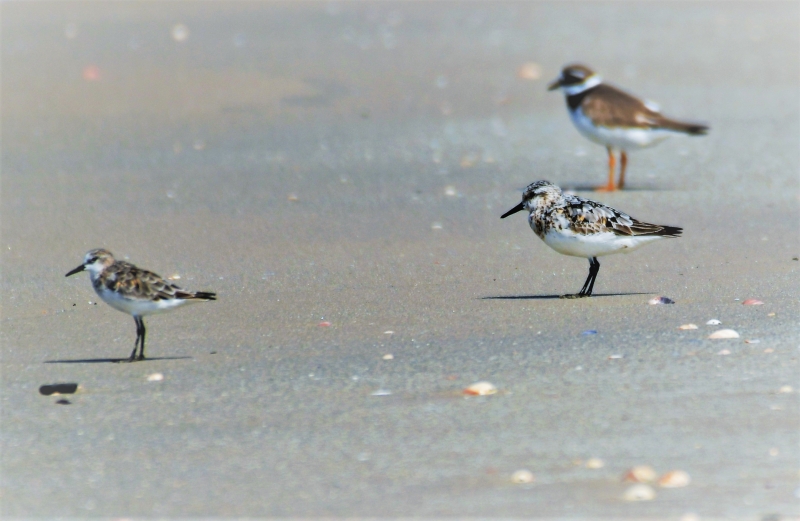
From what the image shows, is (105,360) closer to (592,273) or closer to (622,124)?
(592,273)

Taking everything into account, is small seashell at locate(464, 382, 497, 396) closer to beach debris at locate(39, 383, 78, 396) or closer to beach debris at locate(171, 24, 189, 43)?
beach debris at locate(39, 383, 78, 396)

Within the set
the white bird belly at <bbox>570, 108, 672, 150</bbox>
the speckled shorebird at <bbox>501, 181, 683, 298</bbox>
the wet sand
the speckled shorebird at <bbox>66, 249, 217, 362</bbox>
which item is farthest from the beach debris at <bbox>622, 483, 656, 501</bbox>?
the white bird belly at <bbox>570, 108, 672, 150</bbox>

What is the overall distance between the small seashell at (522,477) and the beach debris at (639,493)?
14.7 inches

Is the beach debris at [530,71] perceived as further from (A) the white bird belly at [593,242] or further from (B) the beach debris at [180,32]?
(A) the white bird belly at [593,242]

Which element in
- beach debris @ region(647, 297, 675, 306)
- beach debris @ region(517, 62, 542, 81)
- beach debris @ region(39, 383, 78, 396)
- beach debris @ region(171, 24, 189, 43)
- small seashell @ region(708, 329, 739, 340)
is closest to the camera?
beach debris @ region(39, 383, 78, 396)

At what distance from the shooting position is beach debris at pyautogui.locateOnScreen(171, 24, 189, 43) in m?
17.8

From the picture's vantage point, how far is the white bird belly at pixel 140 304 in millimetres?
6004

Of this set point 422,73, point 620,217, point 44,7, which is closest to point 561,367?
point 620,217

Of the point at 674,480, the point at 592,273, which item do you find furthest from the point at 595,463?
the point at 592,273

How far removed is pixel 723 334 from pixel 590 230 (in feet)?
4.18

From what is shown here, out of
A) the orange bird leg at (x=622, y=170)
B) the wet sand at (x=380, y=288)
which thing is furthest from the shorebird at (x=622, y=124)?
the wet sand at (x=380, y=288)

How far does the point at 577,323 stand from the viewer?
6.46 m

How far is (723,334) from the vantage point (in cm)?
602

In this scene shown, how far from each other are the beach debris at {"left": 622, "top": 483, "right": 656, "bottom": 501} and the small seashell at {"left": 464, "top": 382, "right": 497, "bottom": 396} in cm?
125
